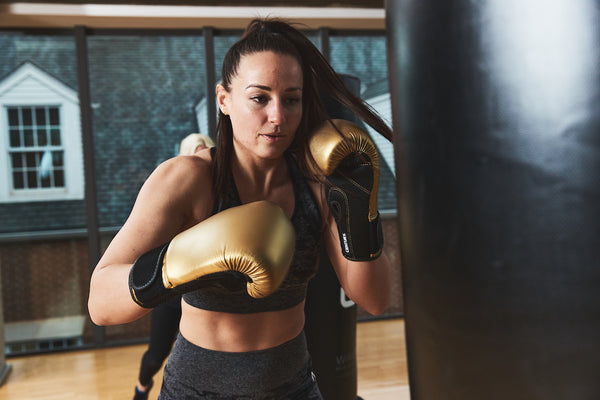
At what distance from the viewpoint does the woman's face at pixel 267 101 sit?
2.86ft

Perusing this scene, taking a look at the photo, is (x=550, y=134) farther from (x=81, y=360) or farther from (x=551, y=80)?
(x=81, y=360)

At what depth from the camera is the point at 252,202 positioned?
2.87ft

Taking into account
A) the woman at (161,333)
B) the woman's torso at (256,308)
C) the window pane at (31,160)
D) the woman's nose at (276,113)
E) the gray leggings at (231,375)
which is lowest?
the woman at (161,333)

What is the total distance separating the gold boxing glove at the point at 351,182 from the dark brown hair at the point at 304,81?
6 cm

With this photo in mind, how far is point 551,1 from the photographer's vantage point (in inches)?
8.5

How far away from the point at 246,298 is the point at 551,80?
2.64 ft

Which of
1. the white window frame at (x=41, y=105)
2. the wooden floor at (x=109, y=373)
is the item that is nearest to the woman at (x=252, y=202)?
the wooden floor at (x=109, y=373)

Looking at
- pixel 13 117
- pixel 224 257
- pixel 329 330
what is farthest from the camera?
pixel 13 117

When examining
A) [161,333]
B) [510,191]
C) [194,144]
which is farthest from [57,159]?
[510,191]

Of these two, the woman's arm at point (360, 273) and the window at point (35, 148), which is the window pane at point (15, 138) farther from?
the woman's arm at point (360, 273)

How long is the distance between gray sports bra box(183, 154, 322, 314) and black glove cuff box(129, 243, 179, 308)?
0.21 m

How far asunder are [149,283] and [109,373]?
101 inches

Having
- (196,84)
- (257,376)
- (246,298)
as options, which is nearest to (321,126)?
(246,298)

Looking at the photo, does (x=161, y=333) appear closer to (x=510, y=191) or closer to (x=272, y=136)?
(x=272, y=136)
